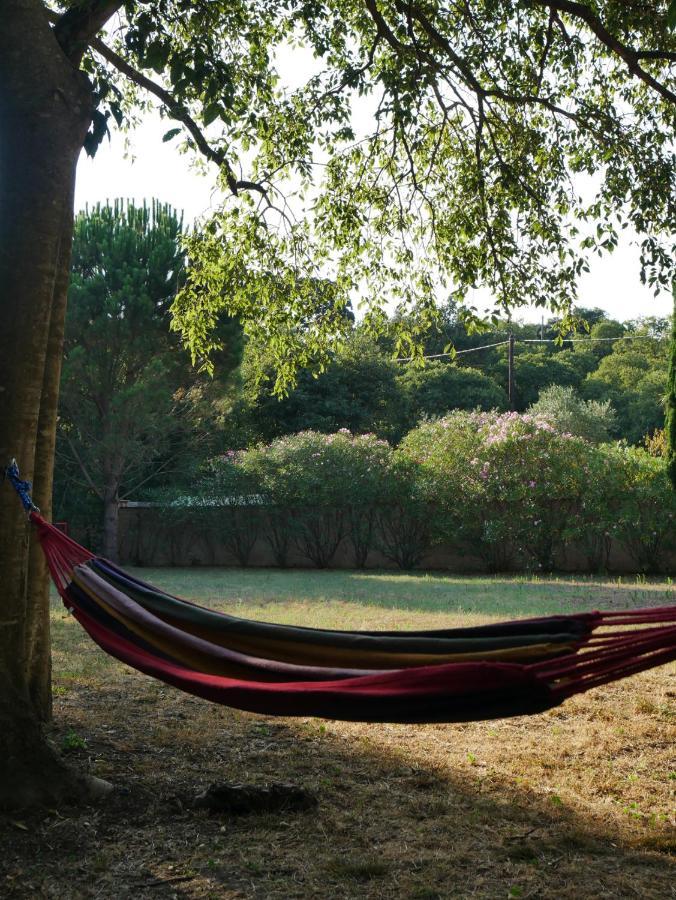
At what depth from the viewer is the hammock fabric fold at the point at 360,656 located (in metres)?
1.84

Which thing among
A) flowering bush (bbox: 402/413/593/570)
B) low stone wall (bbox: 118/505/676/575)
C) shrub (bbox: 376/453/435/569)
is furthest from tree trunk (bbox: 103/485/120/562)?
flowering bush (bbox: 402/413/593/570)

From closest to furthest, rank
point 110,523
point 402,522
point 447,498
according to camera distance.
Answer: point 447,498 < point 402,522 < point 110,523

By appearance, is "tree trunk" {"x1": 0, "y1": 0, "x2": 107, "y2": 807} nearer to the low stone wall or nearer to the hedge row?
the hedge row

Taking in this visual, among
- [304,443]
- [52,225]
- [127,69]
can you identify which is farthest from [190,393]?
[52,225]

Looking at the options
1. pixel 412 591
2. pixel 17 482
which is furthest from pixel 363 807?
pixel 412 591

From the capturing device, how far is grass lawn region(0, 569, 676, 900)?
2.00 meters

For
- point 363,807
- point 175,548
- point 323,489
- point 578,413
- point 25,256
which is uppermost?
point 578,413

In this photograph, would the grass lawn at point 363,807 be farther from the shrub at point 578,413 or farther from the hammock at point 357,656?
the shrub at point 578,413

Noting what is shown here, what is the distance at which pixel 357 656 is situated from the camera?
214 centimetres

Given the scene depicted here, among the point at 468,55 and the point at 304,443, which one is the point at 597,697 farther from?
the point at 304,443

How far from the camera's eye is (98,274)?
11227mm

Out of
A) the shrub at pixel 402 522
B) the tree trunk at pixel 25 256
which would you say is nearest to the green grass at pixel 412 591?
the shrub at pixel 402 522

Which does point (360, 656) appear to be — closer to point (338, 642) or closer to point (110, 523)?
point (338, 642)

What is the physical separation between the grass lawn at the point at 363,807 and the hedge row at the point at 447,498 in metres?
5.69
